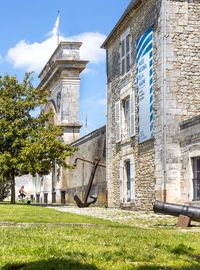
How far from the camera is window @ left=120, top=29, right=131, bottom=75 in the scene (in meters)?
21.1

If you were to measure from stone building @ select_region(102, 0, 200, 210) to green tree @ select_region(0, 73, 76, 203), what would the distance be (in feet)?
18.2

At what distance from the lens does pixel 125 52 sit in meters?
21.5

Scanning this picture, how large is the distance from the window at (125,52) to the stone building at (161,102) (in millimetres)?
82

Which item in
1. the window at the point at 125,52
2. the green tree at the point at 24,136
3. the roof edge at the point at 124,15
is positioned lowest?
the green tree at the point at 24,136

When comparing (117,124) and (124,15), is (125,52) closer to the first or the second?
(124,15)

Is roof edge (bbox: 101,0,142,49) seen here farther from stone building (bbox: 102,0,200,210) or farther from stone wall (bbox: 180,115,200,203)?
stone wall (bbox: 180,115,200,203)

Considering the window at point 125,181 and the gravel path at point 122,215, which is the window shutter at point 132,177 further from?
the gravel path at point 122,215

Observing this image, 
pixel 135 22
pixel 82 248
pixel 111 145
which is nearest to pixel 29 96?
pixel 111 145

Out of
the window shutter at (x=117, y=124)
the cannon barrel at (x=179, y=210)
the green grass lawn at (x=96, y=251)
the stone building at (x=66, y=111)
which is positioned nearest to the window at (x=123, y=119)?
the window shutter at (x=117, y=124)

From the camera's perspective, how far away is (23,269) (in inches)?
190

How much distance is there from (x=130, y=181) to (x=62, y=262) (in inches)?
594

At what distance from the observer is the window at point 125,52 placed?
21.1 meters

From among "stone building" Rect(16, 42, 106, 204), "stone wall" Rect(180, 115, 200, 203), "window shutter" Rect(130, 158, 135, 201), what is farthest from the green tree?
"stone wall" Rect(180, 115, 200, 203)

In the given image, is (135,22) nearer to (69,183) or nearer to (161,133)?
(161,133)
